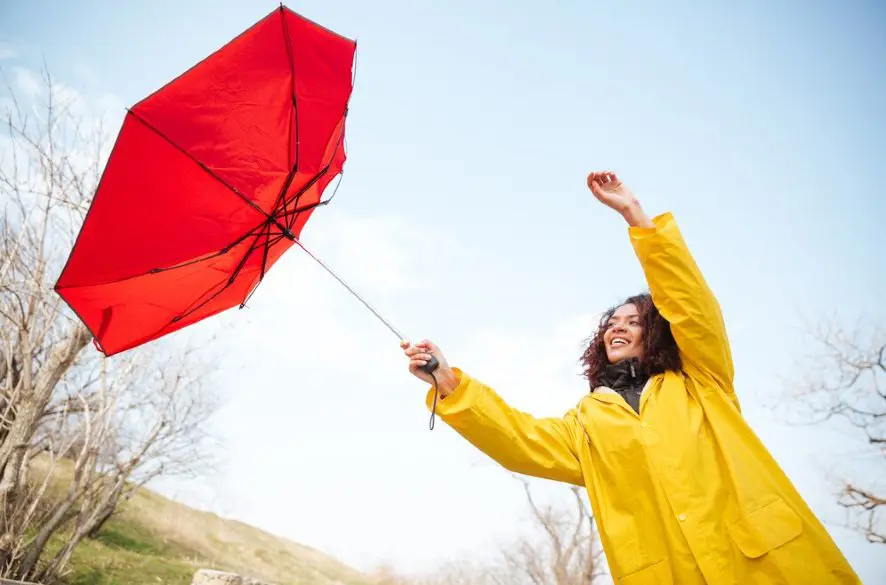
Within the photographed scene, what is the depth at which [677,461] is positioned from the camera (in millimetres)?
1861

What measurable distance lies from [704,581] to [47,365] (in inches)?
258

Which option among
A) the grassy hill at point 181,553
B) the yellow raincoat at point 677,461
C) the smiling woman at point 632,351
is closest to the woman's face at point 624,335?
the smiling woman at point 632,351

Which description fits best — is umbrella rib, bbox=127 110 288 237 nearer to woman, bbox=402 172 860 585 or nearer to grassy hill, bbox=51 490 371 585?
woman, bbox=402 172 860 585

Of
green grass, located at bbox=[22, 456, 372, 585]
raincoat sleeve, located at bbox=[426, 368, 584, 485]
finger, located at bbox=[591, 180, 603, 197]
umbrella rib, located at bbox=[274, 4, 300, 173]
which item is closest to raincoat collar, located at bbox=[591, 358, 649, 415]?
raincoat sleeve, located at bbox=[426, 368, 584, 485]

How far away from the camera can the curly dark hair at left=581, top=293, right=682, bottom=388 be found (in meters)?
2.30

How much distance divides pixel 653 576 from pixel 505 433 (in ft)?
2.46

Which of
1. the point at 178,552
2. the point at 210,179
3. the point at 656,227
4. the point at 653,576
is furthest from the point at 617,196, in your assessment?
the point at 178,552

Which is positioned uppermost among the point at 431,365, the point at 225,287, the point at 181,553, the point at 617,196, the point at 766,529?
the point at 617,196

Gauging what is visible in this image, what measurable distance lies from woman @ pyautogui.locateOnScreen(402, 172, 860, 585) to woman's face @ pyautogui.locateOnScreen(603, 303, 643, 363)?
41 mm

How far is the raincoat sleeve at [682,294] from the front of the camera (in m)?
1.99

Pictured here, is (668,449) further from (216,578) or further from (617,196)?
(216,578)

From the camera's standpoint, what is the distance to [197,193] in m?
2.79

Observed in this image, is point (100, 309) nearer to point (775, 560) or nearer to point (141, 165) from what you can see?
point (141, 165)

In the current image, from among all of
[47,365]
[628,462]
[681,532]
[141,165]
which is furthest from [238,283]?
[47,365]
